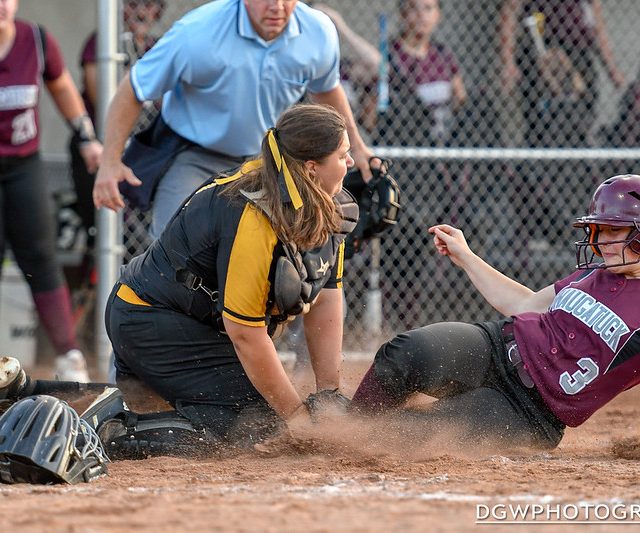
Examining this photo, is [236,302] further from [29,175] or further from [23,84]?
[23,84]

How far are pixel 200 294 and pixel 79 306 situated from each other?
11.4ft

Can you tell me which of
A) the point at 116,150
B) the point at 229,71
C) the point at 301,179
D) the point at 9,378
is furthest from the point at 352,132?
the point at 9,378

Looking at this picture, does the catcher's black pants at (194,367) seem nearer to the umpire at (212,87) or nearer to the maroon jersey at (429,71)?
the umpire at (212,87)

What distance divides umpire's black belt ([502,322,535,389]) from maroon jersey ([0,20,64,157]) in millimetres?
3191

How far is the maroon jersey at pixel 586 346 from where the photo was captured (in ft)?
12.5

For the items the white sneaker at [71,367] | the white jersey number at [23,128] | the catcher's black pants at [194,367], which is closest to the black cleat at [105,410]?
the catcher's black pants at [194,367]

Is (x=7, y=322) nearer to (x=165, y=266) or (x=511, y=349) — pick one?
(x=165, y=266)

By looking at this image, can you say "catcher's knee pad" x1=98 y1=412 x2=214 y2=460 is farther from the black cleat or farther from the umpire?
the umpire

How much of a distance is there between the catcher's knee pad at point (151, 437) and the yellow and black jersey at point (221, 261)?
16.6 inches

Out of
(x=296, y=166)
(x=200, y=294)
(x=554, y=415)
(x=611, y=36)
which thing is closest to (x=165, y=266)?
(x=200, y=294)

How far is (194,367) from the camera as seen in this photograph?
413 centimetres

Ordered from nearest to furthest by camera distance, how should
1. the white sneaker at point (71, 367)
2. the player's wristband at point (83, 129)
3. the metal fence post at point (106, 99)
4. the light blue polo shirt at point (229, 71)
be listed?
the light blue polo shirt at point (229, 71) < the white sneaker at point (71, 367) < the player's wristband at point (83, 129) < the metal fence post at point (106, 99)

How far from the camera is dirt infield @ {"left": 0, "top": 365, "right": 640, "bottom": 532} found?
8.71 feet

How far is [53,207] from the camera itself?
741 cm
